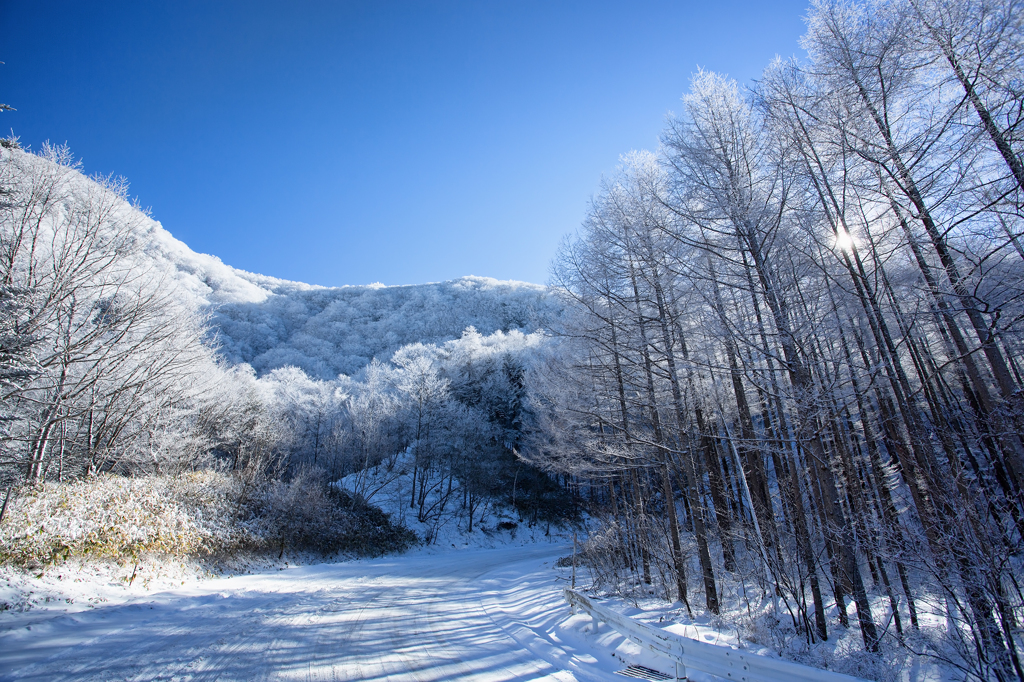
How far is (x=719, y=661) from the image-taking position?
11.5 feet

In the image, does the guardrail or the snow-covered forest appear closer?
the guardrail

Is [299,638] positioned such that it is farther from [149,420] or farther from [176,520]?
[149,420]

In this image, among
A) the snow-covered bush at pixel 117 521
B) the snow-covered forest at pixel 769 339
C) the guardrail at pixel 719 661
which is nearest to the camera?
the guardrail at pixel 719 661

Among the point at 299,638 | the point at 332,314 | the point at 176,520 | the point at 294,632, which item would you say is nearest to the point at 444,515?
the point at 176,520

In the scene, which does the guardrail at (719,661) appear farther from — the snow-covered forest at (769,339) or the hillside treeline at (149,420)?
the hillside treeline at (149,420)

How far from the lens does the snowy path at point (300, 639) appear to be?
3951 mm

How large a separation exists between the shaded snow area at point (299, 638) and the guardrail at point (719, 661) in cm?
31

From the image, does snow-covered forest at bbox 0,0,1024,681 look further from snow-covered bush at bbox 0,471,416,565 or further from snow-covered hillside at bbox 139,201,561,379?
snow-covered hillside at bbox 139,201,561,379

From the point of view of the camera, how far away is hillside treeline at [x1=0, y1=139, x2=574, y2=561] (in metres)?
6.93

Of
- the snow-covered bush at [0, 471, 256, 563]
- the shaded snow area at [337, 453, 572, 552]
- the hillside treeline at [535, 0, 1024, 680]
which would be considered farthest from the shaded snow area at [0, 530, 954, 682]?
the shaded snow area at [337, 453, 572, 552]

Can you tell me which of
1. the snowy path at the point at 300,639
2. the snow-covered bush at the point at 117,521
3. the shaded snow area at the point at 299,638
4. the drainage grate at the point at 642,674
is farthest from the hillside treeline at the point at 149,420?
the drainage grate at the point at 642,674

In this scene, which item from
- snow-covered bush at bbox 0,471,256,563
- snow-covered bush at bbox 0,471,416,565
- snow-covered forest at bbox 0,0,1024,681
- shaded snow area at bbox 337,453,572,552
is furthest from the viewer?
shaded snow area at bbox 337,453,572,552

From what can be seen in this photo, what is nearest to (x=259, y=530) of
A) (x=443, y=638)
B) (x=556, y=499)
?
(x=443, y=638)

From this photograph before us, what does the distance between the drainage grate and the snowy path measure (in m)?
0.26
